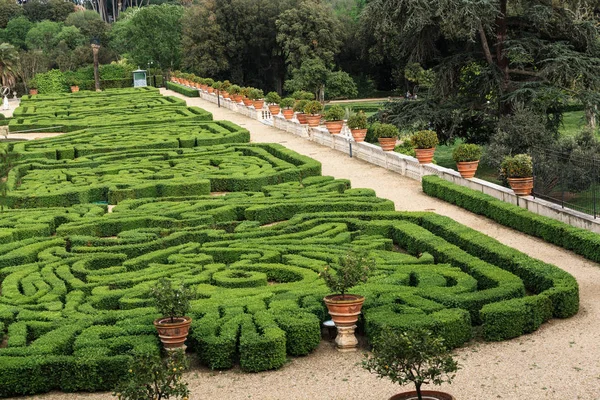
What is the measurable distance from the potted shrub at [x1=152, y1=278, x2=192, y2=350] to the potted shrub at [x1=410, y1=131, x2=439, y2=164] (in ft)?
42.5

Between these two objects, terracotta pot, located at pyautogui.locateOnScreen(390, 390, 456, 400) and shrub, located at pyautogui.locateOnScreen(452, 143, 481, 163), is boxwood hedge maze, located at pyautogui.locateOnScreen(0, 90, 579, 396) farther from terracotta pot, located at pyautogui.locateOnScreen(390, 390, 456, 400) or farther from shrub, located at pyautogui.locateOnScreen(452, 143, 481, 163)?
shrub, located at pyautogui.locateOnScreen(452, 143, 481, 163)

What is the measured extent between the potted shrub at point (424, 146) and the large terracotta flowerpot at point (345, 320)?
39.5 ft

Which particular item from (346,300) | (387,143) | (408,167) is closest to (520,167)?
(408,167)

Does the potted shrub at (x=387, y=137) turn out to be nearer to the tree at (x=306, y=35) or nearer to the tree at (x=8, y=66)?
the tree at (x=306, y=35)

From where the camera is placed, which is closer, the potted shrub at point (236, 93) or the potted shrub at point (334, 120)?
the potted shrub at point (334, 120)

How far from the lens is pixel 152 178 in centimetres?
2517

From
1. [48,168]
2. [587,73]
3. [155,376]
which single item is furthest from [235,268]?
[587,73]

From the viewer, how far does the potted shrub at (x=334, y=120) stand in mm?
31516

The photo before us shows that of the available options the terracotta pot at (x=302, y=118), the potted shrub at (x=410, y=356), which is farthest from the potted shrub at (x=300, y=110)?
the potted shrub at (x=410, y=356)

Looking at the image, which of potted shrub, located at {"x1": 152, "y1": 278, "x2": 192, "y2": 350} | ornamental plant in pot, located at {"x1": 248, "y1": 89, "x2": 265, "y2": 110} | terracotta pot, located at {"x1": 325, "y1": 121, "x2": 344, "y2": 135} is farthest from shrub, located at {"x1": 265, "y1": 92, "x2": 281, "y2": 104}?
potted shrub, located at {"x1": 152, "y1": 278, "x2": 192, "y2": 350}

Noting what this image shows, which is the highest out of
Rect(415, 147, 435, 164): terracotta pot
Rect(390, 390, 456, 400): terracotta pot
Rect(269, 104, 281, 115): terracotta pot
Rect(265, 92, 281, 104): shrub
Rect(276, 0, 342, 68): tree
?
Rect(276, 0, 342, 68): tree

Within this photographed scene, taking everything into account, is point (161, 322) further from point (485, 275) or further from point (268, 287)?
point (485, 275)

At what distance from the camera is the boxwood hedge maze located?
1208cm

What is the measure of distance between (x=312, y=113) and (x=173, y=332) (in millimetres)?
22987
